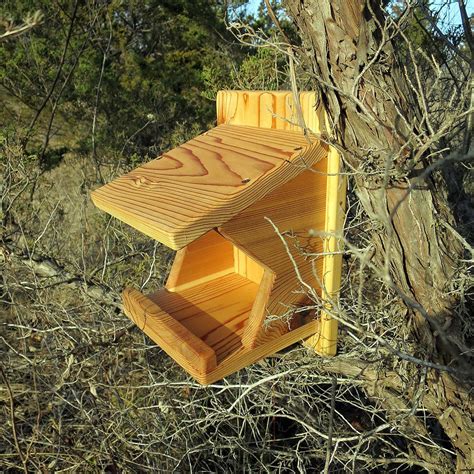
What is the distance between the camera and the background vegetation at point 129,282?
195 centimetres

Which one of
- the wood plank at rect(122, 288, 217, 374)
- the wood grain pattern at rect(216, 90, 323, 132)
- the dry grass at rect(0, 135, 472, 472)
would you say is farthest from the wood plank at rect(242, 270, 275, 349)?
the wood grain pattern at rect(216, 90, 323, 132)

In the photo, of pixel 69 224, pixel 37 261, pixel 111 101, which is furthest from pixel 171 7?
pixel 37 261

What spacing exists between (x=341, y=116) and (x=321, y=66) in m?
0.13

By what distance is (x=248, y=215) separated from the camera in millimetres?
1403

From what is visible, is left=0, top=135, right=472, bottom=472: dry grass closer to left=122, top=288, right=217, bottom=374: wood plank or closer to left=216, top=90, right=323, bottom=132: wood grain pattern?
left=122, top=288, right=217, bottom=374: wood plank

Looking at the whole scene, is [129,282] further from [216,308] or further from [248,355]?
[248,355]

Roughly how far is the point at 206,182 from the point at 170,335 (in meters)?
0.49

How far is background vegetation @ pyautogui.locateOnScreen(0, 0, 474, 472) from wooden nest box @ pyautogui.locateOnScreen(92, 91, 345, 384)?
195 mm

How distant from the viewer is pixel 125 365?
3.01 metres

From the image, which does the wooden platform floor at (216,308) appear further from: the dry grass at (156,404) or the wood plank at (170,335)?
the dry grass at (156,404)

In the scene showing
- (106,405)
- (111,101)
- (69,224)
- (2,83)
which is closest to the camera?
(106,405)

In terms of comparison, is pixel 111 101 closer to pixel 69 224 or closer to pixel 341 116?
pixel 69 224

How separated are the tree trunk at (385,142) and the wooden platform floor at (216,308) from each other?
0.54 meters

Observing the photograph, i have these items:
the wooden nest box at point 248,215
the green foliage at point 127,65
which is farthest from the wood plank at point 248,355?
the green foliage at point 127,65
